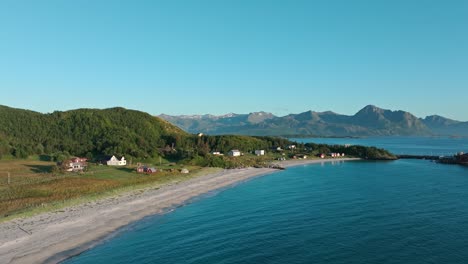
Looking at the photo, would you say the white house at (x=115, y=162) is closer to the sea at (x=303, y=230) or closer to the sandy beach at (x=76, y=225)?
the sandy beach at (x=76, y=225)

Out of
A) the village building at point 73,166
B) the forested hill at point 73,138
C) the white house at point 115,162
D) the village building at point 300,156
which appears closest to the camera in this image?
the village building at point 73,166

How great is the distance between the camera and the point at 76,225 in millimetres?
53094

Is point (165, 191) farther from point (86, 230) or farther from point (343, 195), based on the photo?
point (343, 195)

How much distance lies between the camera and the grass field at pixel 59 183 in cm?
6562

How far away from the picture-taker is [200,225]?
176 feet

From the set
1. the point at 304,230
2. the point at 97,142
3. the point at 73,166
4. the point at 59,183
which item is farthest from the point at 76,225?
the point at 97,142

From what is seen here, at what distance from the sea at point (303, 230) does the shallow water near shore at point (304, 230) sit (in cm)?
10

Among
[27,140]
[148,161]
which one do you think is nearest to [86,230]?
[148,161]

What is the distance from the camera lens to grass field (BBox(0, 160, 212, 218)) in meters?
65.6

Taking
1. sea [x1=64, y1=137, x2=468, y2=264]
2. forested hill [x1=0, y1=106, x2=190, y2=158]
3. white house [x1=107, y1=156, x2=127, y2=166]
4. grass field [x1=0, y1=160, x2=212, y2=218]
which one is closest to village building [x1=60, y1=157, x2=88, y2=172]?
grass field [x1=0, y1=160, x2=212, y2=218]

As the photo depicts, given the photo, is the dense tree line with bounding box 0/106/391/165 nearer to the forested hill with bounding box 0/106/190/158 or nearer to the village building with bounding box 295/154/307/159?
the forested hill with bounding box 0/106/190/158

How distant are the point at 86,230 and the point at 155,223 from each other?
9.75 meters

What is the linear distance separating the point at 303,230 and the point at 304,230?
0.13 m

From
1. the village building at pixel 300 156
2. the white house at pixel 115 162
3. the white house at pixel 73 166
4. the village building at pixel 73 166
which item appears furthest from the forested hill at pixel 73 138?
the village building at pixel 300 156
